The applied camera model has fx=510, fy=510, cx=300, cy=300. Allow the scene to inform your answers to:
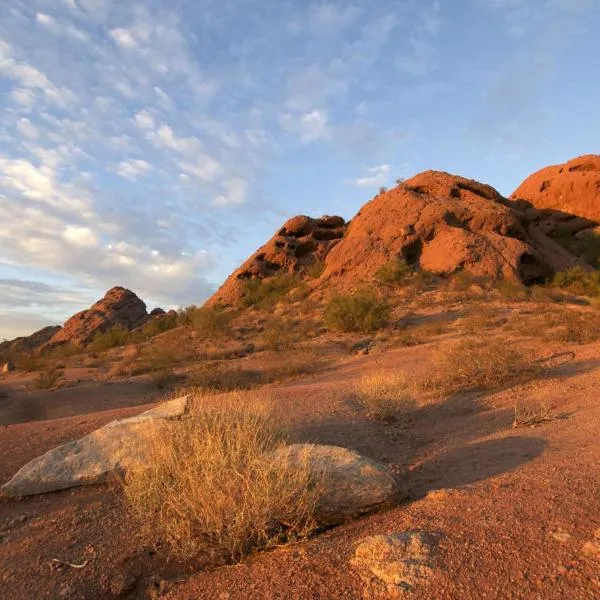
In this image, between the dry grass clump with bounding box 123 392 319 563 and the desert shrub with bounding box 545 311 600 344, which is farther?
the desert shrub with bounding box 545 311 600 344

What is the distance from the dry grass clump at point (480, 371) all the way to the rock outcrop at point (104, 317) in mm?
28859

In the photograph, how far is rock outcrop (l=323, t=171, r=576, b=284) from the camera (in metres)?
24.6

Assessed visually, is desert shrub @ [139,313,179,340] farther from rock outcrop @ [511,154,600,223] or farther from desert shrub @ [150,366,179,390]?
rock outcrop @ [511,154,600,223]

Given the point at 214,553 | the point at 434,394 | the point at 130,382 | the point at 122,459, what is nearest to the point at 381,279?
the point at 130,382

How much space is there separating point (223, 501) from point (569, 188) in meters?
41.7

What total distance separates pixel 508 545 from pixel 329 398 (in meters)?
5.76

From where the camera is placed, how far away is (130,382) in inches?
546

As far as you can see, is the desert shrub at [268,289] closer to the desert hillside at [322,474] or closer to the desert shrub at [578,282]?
the desert hillside at [322,474]

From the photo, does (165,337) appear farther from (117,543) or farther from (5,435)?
(117,543)

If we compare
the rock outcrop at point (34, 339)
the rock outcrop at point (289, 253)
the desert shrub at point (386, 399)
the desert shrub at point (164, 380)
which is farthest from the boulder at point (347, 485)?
the rock outcrop at point (34, 339)

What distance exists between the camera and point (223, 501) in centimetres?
343

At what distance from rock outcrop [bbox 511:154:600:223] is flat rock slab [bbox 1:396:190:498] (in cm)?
3919

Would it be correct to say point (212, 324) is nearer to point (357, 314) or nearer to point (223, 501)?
point (357, 314)

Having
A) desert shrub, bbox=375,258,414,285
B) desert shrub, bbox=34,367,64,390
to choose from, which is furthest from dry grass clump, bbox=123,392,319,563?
desert shrub, bbox=375,258,414,285
